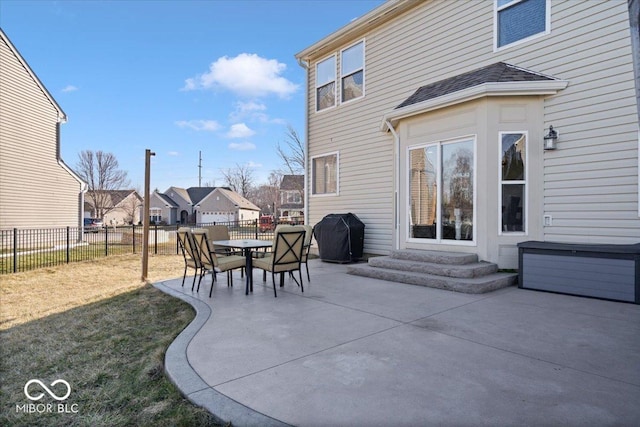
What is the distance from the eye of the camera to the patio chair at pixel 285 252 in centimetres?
A: 520

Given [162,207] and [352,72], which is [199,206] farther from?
[352,72]

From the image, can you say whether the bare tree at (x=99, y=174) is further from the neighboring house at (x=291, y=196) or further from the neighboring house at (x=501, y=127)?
the neighboring house at (x=501, y=127)

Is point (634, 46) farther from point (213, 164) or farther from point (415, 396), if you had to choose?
point (213, 164)

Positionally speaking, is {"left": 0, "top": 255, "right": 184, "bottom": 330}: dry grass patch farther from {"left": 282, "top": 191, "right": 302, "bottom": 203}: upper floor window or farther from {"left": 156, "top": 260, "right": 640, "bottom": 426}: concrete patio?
{"left": 282, "top": 191, "right": 302, "bottom": 203}: upper floor window

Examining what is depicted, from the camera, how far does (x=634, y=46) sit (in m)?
1.89

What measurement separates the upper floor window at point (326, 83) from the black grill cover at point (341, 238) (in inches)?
148

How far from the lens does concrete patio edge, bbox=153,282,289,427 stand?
1976 millimetres

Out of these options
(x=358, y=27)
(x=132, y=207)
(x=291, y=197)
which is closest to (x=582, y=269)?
(x=358, y=27)

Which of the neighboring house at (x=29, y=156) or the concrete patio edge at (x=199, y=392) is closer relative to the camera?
the concrete patio edge at (x=199, y=392)

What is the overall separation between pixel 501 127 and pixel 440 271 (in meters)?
2.78

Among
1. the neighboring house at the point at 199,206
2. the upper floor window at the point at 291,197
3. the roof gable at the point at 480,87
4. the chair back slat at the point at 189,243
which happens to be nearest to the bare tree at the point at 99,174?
the neighboring house at the point at 199,206

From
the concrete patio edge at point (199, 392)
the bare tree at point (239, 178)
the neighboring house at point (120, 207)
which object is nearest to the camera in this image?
the concrete patio edge at point (199, 392)

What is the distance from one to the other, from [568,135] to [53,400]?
7.43 m

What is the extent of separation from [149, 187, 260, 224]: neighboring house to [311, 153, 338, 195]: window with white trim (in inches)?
1215
